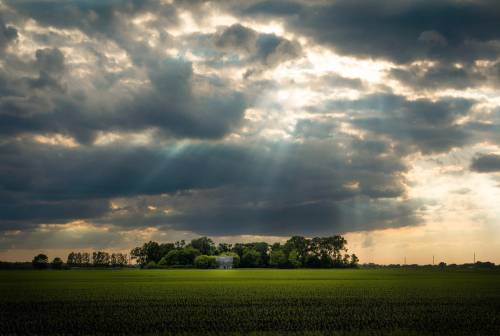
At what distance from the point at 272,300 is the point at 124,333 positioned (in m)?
19.9

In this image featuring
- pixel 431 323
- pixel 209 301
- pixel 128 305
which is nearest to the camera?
pixel 431 323

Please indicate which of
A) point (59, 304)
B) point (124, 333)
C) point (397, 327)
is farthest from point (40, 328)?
point (397, 327)

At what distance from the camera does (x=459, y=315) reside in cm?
3284

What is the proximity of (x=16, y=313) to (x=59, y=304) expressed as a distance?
6816mm

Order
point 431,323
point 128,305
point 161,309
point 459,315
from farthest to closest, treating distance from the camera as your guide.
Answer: point 128,305 < point 161,309 < point 459,315 < point 431,323

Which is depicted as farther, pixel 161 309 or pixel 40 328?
pixel 161 309

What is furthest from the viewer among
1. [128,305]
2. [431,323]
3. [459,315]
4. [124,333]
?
[128,305]

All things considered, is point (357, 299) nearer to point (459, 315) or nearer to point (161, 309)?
point (459, 315)

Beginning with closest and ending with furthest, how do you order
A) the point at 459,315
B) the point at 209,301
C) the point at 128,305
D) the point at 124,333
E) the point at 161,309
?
1. the point at 124,333
2. the point at 459,315
3. the point at 161,309
4. the point at 128,305
5. the point at 209,301

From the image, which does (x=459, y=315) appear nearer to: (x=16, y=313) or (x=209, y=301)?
(x=209, y=301)

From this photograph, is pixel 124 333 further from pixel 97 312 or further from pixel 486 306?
pixel 486 306

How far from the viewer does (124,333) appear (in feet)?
81.6

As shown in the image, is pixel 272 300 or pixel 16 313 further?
pixel 272 300

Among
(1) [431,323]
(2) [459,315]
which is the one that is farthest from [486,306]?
(1) [431,323]
